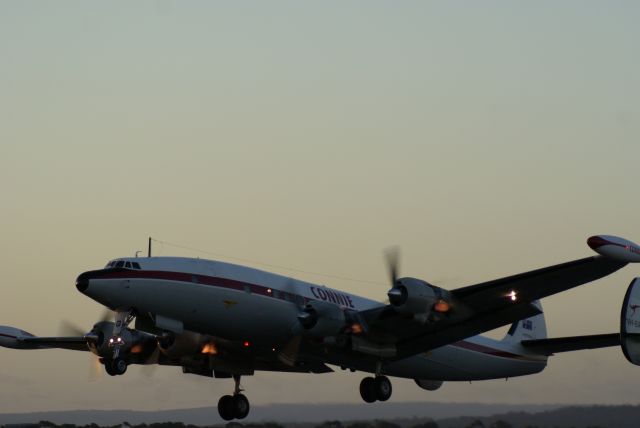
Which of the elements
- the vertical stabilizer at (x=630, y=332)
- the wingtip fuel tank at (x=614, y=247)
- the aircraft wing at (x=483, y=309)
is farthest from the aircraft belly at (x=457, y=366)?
the wingtip fuel tank at (x=614, y=247)

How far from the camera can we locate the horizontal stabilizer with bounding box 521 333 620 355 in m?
37.0

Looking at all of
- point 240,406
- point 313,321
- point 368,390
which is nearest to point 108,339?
point 240,406

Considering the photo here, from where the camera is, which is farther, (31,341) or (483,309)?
(31,341)

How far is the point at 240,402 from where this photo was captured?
38.8 meters

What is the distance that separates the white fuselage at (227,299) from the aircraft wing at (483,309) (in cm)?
148

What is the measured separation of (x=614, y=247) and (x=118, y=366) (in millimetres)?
16878

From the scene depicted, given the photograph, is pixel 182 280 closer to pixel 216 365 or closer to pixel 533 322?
pixel 216 365

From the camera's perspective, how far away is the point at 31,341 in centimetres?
4269

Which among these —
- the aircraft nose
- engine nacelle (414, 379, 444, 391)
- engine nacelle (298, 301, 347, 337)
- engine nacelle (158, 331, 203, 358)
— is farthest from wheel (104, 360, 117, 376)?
engine nacelle (414, 379, 444, 391)

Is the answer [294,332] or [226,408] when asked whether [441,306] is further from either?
[226,408]

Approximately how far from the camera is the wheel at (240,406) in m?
38.7

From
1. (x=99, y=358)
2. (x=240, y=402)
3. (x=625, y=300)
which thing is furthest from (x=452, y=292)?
(x=99, y=358)

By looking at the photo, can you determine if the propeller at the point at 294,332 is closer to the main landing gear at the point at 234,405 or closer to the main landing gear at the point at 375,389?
the main landing gear at the point at 375,389

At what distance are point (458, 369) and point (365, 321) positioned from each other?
616 cm
